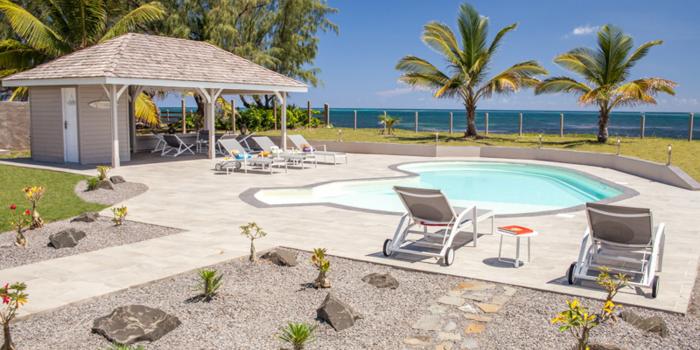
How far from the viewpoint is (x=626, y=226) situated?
6.15 meters

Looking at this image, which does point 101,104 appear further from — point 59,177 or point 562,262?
point 562,262

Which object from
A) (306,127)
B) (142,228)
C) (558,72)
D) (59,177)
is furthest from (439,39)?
(142,228)

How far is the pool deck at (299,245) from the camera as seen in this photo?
595cm

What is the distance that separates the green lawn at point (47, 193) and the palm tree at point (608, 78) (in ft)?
56.2

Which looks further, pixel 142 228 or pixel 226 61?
pixel 226 61

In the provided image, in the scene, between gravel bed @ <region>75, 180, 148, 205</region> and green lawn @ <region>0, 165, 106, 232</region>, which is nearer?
green lawn @ <region>0, 165, 106, 232</region>

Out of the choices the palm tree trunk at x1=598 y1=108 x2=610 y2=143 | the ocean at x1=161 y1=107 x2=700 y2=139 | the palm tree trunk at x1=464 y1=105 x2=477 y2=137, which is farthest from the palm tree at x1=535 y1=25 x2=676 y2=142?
the ocean at x1=161 y1=107 x2=700 y2=139

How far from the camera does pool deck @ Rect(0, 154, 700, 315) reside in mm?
5953

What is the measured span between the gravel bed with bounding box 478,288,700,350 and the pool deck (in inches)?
11.9

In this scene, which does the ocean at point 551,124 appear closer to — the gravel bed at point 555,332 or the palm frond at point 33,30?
the palm frond at point 33,30

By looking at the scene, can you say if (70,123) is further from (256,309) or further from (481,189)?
(256,309)

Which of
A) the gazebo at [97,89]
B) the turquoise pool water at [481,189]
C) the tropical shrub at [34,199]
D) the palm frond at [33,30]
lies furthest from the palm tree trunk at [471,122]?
the tropical shrub at [34,199]

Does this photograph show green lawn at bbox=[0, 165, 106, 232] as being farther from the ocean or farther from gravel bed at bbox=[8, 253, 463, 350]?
the ocean

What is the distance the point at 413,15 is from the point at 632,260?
248 ft
